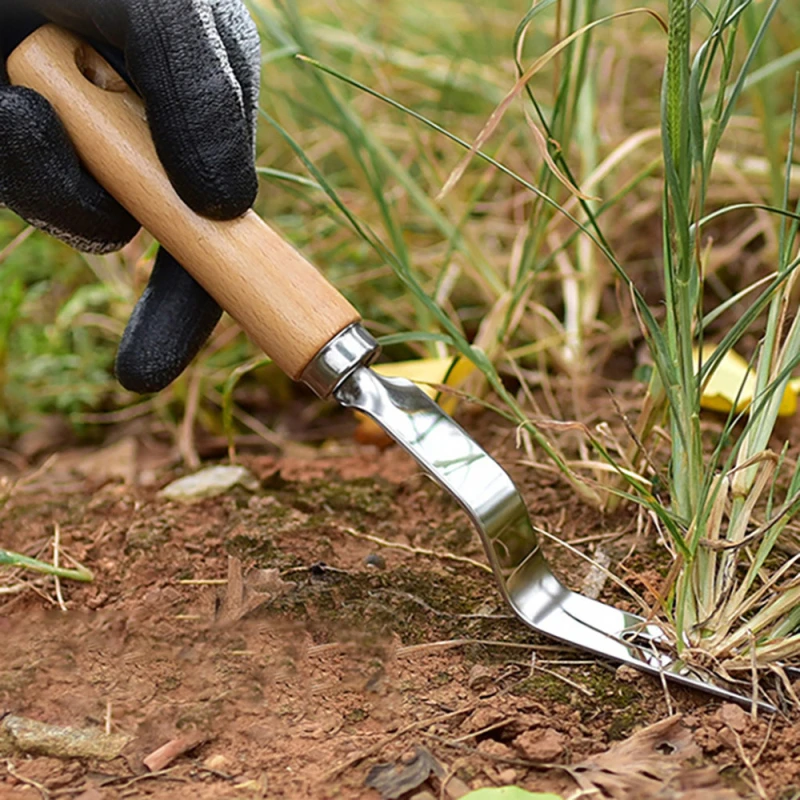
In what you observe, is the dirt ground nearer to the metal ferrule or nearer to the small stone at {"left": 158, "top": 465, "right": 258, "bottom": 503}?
the small stone at {"left": 158, "top": 465, "right": 258, "bottom": 503}

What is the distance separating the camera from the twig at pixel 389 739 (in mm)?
757

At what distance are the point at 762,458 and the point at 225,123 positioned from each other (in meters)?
0.60

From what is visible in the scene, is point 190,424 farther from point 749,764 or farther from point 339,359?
point 749,764

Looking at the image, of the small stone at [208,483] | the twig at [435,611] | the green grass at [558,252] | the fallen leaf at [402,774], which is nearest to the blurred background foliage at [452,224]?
the green grass at [558,252]

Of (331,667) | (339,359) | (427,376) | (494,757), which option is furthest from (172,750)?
(427,376)

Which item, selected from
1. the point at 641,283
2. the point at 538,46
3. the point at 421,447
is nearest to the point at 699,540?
the point at 421,447

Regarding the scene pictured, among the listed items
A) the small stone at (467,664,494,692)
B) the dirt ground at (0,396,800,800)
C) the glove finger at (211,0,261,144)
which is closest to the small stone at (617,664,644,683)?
the dirt ground at (0,396,800,800)

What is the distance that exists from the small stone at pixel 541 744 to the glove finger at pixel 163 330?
54 cm

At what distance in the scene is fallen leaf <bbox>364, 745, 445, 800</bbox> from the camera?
736mm

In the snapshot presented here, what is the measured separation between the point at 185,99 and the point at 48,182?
0.56ft

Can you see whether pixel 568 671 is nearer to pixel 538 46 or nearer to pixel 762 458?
pixel 762 458

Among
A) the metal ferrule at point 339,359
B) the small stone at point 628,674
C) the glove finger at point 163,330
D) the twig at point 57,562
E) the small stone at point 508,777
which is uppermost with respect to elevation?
the glove finger at point 163,330

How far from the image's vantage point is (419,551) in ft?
3.45

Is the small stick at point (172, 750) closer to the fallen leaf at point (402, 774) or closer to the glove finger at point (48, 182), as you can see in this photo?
the fallen leaf at point (402, 774)
